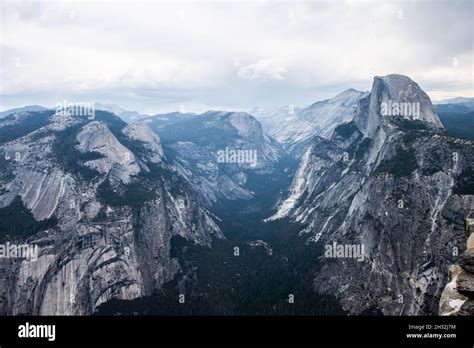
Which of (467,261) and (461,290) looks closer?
(461,290)

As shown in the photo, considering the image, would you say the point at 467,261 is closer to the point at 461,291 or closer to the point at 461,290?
the point at 461,290

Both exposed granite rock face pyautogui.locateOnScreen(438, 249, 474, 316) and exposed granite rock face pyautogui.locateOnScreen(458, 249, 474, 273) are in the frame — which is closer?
exposed granite rock face pyautogui.locateOnScreen(438, 249, 474, 316)

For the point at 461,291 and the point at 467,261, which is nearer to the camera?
the point at 461,291

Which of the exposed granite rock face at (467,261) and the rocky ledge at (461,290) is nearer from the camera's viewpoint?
the rocky ledge at (461,290)

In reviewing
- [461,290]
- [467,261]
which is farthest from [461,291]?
[467,261]

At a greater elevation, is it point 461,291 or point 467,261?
point 467,261

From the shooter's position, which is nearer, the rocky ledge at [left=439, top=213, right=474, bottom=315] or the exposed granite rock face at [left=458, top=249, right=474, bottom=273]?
the rocky ledge at [left=439, top=213, right=474, bottom=315]

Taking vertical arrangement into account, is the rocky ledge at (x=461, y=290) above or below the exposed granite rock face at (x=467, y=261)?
below

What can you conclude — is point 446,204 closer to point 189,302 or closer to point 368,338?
point 189,302

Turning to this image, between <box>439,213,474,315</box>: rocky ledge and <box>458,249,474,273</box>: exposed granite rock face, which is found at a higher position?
<box>458,249,474,273</box>: exposed granite rock face

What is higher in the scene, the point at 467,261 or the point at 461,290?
the point at 467,261

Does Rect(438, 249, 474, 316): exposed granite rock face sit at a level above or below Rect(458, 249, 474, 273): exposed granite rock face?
below
